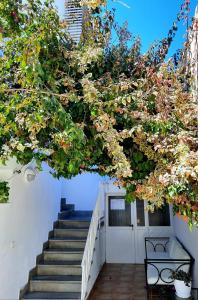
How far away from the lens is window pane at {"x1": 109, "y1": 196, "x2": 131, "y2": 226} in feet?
30.1

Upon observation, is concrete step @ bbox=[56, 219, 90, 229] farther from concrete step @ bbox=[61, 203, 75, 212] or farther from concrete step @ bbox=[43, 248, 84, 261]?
concrete step @ bbox=[61, 203, 75, 212]

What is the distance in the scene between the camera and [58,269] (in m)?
5.68

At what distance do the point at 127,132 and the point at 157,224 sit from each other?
6.70 metres

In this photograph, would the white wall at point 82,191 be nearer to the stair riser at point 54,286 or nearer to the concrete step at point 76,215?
the concrete step at point 76,215

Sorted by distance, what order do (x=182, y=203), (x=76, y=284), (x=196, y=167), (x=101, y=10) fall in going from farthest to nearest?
(x=76, y=284) → (x=101, y=10) → (x=182, y=203) → (x=196, y=167)

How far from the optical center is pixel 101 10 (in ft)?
13.8

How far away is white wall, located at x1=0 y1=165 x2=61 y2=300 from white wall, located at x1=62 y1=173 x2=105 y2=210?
245 cm

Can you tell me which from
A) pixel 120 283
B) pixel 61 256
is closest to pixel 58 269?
pixel 61 256

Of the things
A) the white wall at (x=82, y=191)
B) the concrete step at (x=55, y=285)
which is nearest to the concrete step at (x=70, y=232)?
the concrete step at (x=55, y=285)

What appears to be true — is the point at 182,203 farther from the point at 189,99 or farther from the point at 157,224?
the point at 157,224

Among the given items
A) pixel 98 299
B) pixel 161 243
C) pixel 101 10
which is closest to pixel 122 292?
pixel 98 299

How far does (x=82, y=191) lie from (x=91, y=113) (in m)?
6.37

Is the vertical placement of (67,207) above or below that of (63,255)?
above

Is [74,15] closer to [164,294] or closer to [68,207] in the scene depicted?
[164,294]
